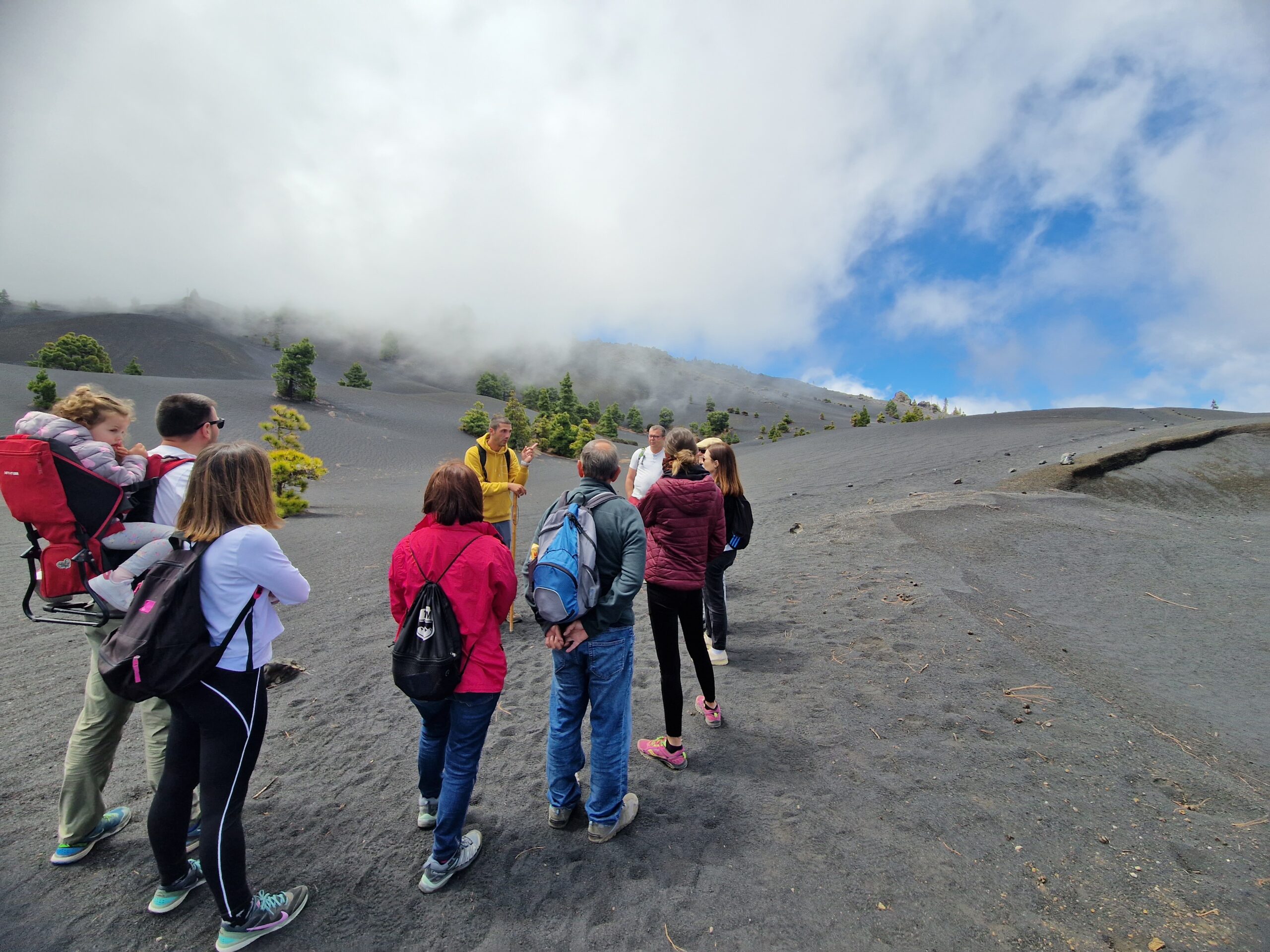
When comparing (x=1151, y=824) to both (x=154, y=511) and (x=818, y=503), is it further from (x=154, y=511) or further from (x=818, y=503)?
(x=818, y=503)

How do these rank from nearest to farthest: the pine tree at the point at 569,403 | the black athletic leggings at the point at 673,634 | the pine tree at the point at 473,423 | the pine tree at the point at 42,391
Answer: the black athletic leggings at the point at 673,634 → the pine tree at the point at 42,391 → the pine tree at the point at 473,423 → the pine tree at the point at 569,403

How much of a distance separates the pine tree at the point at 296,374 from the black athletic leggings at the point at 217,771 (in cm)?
4592

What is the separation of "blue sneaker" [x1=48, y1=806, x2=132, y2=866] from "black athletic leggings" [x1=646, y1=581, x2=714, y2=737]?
308 cm

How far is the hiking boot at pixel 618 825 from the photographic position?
9.74 feet

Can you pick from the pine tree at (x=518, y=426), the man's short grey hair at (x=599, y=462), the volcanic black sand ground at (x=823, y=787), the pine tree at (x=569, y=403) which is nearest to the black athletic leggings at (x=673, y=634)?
the volcanic black sand ground at (x=823, y=787)

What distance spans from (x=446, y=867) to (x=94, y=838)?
75.7 inches

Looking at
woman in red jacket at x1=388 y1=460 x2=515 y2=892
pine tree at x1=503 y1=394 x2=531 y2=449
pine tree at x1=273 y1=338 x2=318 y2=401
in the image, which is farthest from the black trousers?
pine tree at x1=273 y1=338 x2=318 y2=401

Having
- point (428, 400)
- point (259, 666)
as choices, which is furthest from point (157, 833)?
point (428, 400)

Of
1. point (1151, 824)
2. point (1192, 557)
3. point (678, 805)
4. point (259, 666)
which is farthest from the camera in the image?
point (1192, 557)

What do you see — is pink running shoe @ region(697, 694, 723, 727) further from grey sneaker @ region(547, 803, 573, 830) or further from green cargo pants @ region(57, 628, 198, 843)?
green cargo pants @ region(57, 628, 198, 843)

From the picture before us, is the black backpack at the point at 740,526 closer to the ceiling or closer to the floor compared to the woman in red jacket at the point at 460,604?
closer to the ceiling

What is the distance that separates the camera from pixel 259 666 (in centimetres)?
233

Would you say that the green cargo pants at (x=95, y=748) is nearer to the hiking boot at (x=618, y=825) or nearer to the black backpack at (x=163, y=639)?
the black backpack at (x=163, y=639)

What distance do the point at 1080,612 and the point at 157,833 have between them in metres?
8.36
